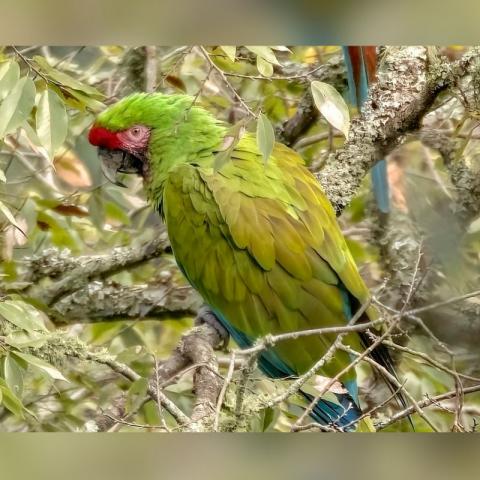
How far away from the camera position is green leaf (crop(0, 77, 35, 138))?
116cm

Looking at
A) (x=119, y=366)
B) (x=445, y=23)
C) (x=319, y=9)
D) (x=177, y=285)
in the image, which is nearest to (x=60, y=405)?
(x=119, y=366)

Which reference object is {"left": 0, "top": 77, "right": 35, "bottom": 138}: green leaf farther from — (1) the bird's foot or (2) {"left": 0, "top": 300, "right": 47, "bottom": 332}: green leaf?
(1) the bird's foot

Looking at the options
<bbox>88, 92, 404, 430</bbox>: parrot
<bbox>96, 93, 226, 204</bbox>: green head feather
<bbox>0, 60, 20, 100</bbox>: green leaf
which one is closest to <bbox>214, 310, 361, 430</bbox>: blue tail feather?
<bbox>88, 92, 404, 430</bbox>: parrot

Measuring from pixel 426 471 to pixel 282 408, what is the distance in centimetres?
26

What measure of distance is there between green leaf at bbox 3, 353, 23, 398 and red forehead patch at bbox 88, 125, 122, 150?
1.38ft

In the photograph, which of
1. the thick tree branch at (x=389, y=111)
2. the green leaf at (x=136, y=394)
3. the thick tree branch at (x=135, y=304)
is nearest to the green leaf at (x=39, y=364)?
the green leaf at (x=136, y=394)

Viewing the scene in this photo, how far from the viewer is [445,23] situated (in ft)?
4.30

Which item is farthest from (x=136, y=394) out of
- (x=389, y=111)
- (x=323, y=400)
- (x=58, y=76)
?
(x=389, y=111)

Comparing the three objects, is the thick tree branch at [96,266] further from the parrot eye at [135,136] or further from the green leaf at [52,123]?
the green leaf at [52,123]

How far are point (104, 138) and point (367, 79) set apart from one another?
1.56 feet

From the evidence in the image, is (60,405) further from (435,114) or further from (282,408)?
(435,114)

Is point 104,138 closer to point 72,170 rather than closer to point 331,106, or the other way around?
point 72,170

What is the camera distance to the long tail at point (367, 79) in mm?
1355

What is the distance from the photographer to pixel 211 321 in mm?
1418
